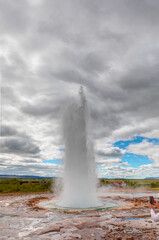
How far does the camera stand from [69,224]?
12.0 meters

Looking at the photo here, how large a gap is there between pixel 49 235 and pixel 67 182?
11.1 meters

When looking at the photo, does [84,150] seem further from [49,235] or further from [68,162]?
[49,235]

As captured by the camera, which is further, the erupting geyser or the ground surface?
the erupting geyser

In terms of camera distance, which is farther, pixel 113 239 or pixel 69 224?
pixel 69 224

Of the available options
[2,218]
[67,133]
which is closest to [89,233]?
[2,218]

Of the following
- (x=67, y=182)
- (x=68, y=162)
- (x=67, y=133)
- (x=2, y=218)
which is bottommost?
(x=2, y=218)

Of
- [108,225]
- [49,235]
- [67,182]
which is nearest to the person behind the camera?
[49,235]

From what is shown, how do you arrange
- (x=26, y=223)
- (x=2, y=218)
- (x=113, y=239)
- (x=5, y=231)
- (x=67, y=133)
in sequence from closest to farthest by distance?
(x=113, y=239) → (x=5, y=231) → (x=26, y=223) → (x=2, y=218) → (x=67, y=133)

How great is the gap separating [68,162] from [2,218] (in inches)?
343

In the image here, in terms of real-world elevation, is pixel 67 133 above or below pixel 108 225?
above

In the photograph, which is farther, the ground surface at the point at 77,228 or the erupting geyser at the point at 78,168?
the erupting geyser at the point at 78,168

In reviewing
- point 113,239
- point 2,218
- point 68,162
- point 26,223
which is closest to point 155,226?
point 113,239

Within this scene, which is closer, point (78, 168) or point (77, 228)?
point (77, 228)

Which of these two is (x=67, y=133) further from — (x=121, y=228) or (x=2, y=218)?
(x=121, y=228)
